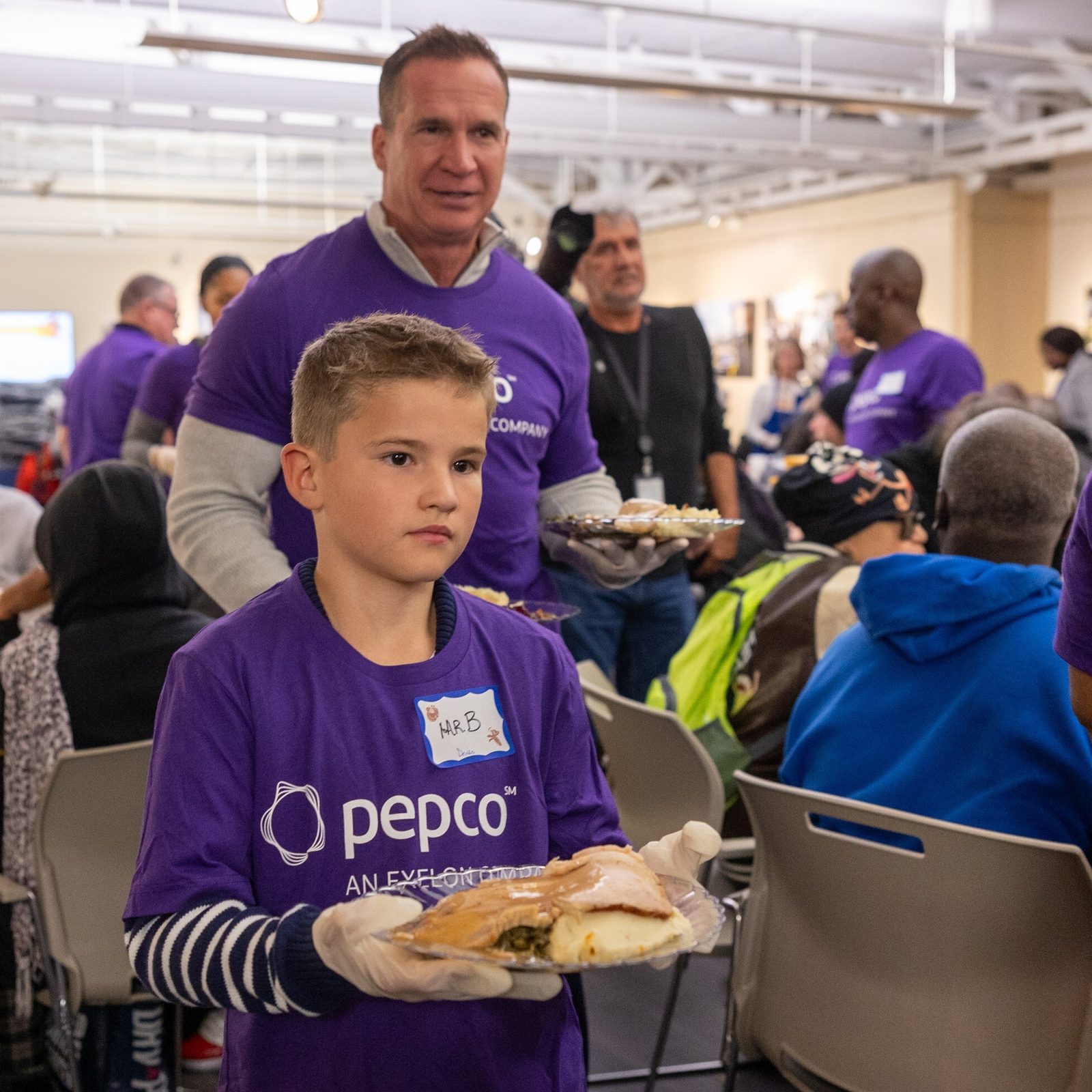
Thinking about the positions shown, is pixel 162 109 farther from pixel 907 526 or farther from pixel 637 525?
pixel 637 525

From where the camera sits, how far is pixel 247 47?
5559 millimetres

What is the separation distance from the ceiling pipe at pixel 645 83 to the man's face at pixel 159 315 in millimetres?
1051

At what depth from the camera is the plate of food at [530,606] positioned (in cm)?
188

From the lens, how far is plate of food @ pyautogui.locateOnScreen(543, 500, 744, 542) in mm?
1989

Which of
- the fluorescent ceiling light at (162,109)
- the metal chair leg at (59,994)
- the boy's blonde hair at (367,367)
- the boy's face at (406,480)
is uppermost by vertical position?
the fluorescent ceiling light at (162,109)

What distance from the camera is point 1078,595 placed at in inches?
58.9

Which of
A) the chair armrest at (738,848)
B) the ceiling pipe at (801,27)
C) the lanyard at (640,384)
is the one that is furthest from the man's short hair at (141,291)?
the chair armrest at (738,848)

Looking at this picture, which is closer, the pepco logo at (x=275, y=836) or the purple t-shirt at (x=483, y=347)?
the pepco logo at (x=275, y=836)

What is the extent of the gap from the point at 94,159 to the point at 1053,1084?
1577 centimetres

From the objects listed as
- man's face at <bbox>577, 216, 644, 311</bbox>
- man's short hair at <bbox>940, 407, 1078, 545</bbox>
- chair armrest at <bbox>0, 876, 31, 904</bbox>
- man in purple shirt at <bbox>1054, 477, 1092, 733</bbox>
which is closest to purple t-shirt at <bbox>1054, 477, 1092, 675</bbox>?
man in purple shirt at <bbox>1054, 477, 1092, 733</bbox>

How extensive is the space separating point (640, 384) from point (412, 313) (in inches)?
67.5

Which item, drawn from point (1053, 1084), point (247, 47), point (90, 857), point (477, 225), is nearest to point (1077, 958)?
point (1053, 1084)

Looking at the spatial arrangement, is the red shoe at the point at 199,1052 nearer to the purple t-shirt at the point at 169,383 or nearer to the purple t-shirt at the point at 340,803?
the purple t-shirt at the point at 340,803

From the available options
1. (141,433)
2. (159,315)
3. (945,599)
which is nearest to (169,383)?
(141,433)
